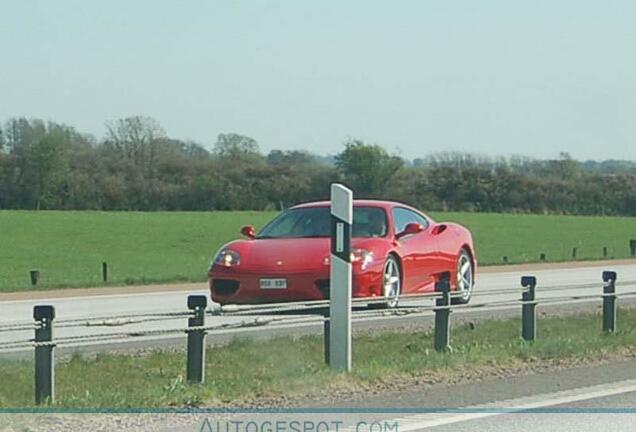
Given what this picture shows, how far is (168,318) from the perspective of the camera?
36.8 ft

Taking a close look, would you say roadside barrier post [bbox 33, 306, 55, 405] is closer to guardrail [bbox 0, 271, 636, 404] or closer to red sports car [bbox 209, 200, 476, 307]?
guardrail [bbox 0, 271, 636, 404]

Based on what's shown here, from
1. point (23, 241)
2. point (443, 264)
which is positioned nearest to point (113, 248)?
point (23, 241)

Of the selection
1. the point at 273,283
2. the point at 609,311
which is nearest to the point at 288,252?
the point at 273,283

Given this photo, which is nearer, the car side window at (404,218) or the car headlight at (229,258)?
the car headlight at (229,258)

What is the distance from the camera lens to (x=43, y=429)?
8656 millimetres

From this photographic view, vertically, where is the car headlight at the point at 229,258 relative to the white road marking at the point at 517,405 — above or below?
above

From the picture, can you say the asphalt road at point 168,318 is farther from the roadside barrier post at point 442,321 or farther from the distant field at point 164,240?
the distant field at point 164,240

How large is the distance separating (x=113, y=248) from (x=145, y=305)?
3851cm

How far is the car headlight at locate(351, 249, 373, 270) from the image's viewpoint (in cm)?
1619

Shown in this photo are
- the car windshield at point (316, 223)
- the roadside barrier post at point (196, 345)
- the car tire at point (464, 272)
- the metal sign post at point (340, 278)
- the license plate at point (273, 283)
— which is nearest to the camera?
the roadside barrier post at point (196, 345)

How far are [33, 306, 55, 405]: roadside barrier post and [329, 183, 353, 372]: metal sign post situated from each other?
2639mm

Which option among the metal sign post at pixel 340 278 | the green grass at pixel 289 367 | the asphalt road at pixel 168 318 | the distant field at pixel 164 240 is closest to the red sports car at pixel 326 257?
the asphalt road at pixel 168 318

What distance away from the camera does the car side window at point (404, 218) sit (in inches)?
694

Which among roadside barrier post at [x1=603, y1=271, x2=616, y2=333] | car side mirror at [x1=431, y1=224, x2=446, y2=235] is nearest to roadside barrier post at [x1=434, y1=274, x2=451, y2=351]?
roadside barrier post at [x1=603, y1=271, x2=616, y2=333]
